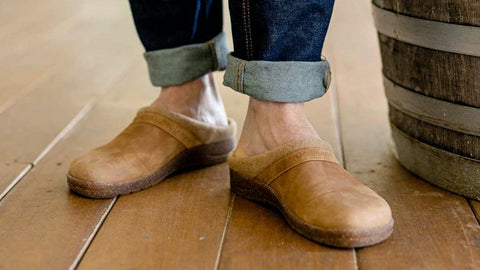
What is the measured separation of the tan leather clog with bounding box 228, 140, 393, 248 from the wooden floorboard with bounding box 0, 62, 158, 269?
25 cm

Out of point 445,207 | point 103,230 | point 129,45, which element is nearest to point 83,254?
point 103,230

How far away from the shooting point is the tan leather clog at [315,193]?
93cm

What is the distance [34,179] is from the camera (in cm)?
125

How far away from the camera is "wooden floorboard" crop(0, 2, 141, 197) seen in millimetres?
1430

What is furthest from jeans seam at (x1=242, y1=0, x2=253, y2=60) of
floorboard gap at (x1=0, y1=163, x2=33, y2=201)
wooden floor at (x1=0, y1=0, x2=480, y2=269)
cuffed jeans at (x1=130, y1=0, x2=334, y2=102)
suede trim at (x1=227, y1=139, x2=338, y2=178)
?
floorboard gap at (x1=0, y1=163, x2=33, y2=201)

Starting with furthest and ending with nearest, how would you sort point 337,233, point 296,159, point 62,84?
point 62,84 < point 296,159 < point 337,233

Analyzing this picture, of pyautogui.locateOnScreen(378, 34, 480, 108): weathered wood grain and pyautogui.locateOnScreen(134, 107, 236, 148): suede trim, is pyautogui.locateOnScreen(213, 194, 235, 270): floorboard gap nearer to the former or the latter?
pyautogui.locateOnScreen(134, 107, 236, 148): suede trim

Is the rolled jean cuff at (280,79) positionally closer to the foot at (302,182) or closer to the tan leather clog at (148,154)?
the foot at (302,182)

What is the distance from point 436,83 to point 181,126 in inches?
17.2

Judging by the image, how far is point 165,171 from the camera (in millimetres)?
1211

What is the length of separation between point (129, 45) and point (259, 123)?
151 centimetres

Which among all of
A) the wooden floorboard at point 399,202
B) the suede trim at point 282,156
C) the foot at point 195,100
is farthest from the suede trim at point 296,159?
the foot at point 195,100

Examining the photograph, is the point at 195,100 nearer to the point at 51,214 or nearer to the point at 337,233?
the point at 51,214

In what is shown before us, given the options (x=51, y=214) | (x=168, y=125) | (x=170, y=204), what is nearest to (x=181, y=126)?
(x=168, y=125)
